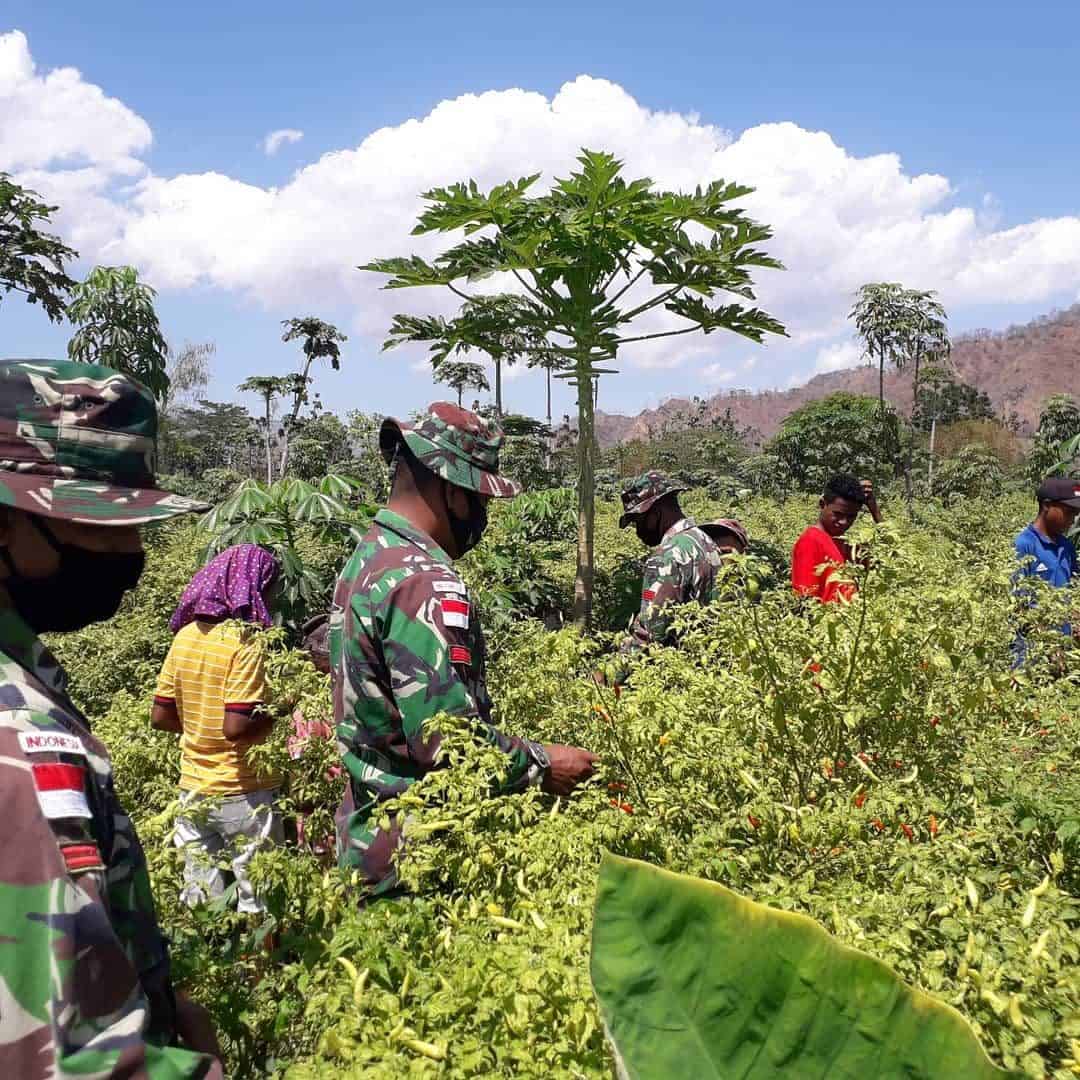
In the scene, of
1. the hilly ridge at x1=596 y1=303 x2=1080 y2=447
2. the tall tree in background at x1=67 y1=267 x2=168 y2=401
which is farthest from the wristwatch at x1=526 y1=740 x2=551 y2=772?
the hilly ridge at x1=596 y1=303 x2=1080 y2=447

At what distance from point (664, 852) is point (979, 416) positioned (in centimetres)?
5408

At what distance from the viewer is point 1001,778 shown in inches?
63.4

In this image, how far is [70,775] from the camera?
0.95 meters

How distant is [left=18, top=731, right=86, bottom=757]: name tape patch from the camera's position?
3.04 ft

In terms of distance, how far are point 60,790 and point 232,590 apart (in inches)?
82.3

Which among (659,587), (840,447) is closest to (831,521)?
(659,587)

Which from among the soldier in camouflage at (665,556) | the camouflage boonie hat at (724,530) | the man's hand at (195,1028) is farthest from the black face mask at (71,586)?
the camouflage boonie hat at (724,530)

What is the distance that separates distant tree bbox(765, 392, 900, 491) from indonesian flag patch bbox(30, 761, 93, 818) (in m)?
24.9

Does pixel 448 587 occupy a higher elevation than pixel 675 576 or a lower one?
higher

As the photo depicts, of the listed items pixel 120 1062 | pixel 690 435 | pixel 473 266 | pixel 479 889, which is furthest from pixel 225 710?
pixel 690 435

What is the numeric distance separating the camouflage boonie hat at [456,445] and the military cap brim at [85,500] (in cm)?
87

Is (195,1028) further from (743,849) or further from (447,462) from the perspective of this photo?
(447,462)

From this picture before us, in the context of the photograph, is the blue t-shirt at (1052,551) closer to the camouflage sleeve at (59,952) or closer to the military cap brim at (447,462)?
the military cap brim at (447,462)

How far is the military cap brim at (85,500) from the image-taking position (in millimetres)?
1032
